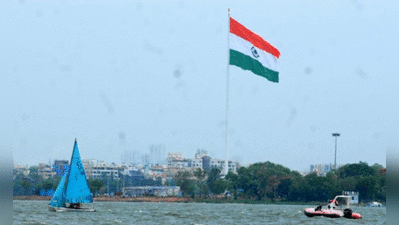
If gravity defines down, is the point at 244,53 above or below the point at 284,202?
above

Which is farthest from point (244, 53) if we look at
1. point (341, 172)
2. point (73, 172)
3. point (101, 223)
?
point (341, 172)

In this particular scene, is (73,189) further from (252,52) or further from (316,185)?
(316,185)

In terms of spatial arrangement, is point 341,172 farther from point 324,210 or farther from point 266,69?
point 266,69

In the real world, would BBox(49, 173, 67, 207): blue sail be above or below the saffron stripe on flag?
below

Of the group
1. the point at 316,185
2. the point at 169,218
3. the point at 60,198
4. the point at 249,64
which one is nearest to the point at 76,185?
the point at 60,198

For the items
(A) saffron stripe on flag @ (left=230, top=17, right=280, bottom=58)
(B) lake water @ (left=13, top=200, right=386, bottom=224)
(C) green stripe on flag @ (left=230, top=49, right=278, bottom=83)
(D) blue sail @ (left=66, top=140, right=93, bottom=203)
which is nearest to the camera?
(C) green stripe on flag @ (left=230, top=49, right=278, bottom=83)

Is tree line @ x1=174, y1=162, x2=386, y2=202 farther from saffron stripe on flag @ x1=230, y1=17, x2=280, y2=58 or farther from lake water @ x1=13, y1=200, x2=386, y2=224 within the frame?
saffron stripe on flag @ x1=230, y1=17, x2=280, y2=58

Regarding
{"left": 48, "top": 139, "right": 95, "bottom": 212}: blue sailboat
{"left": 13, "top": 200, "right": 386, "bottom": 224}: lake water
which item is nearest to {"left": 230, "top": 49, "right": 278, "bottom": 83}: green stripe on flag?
{"left": 13, "top": 200, "right": 386, "bottom": 224}: lake water

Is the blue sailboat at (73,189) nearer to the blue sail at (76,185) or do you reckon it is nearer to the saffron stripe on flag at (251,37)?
the blue sail at (76,185)
